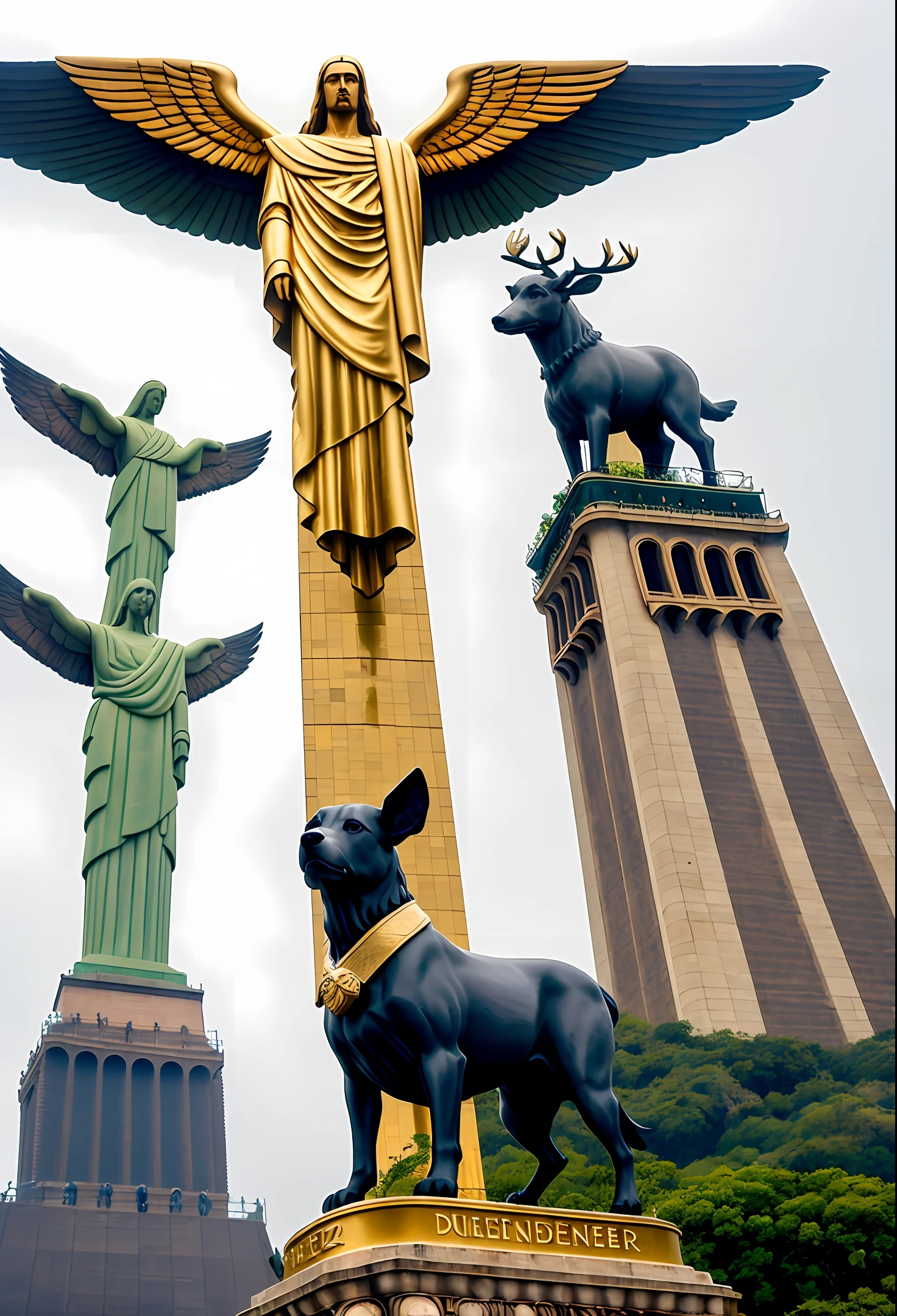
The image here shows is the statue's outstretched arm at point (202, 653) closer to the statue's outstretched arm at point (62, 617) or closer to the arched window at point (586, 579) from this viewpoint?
the statue's outstretched arm at point (62, 617)

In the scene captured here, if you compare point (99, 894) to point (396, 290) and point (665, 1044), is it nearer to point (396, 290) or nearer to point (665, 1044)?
point (665, 1044)

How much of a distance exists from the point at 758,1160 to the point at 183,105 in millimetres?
17577

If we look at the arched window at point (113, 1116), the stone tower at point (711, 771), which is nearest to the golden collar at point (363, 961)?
the arched window at point (113, 1116)

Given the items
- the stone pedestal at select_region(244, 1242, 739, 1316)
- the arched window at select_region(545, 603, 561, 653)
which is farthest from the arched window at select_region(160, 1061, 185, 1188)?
the stone pedestal at select_region(244, 1242, 739, 1316)

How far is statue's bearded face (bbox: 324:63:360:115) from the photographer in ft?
29.4

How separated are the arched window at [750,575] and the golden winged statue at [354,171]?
23771 millimetres

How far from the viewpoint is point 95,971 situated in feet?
78.5

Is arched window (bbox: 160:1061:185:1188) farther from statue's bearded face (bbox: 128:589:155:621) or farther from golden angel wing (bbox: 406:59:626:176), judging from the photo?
golden angel wing (bbox: 406:59:626:176)

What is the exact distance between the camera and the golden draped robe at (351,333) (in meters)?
7.79

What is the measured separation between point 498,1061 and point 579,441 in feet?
91.0

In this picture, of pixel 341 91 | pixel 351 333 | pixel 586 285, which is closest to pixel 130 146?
pixel 341 91

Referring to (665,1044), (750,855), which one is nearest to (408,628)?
(665,1044)

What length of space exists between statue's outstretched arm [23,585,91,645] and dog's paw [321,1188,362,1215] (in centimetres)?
2100

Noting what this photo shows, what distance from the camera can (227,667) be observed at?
27.5 m
